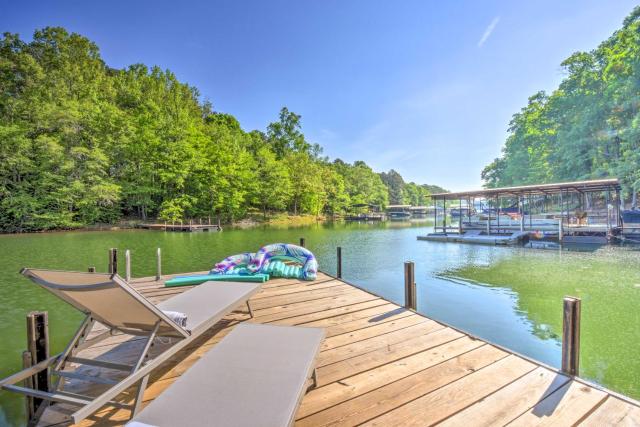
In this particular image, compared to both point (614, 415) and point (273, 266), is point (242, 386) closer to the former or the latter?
point (614, 415)

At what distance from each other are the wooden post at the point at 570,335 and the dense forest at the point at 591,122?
21597mm

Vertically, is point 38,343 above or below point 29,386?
above

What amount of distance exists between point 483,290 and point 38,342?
8.53 m

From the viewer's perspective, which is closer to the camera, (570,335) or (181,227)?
(570,335)

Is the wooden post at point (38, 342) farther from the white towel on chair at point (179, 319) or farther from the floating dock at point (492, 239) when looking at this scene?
the floating dock at point (492, 239)

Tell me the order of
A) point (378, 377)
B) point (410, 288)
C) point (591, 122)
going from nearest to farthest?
1. point (378, 377)
2. point (410, 288)
3. point (591, 122)

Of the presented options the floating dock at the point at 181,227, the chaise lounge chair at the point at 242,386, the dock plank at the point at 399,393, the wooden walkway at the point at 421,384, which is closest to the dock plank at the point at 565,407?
the wooden walkway at the point at 421,384

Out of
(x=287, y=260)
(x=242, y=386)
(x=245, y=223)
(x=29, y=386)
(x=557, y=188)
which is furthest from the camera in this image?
(x=245, y=223)

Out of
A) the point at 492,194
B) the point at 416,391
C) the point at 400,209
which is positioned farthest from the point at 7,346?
the point at 400,209

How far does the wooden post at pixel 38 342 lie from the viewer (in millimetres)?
1984

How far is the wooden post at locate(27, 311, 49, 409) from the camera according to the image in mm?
1984

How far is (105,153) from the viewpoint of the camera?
26.5 m

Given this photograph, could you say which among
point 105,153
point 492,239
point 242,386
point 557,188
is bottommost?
point 492,239

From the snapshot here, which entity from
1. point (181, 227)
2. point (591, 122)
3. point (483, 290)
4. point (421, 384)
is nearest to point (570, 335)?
point (421, 384)
